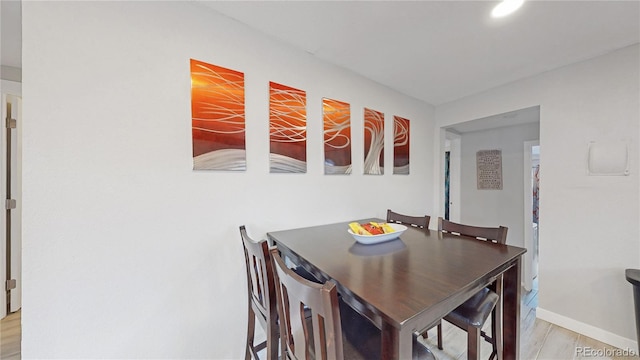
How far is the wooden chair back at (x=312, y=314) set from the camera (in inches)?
24.7

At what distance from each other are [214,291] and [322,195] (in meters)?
1.04

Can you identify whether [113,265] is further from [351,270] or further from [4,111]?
[4,111]

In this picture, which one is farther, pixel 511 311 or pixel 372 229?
pixel 372 229

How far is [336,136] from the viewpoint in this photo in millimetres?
2010

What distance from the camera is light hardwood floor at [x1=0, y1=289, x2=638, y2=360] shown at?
5.35 feet

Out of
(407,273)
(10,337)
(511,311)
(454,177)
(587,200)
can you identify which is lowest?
(10,337)

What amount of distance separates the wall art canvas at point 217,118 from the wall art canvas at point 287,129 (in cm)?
22

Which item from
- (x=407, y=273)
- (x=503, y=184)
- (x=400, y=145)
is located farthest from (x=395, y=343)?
(x=503, y=184)

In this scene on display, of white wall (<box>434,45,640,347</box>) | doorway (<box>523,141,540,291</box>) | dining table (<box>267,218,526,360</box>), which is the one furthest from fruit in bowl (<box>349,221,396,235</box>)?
doorway (<box>523,141,540,291</box>)

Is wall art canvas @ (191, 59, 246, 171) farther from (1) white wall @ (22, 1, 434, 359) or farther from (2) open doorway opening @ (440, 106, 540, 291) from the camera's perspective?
(2) open doorway opening @ (440, 106, 540, 291)

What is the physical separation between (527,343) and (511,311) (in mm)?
1031

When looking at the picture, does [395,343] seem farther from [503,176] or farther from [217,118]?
[503,176]

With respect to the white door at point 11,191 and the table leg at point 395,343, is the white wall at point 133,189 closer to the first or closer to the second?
the table leg at point 395,343

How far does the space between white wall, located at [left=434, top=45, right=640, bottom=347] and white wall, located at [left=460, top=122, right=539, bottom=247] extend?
988 millimetres
